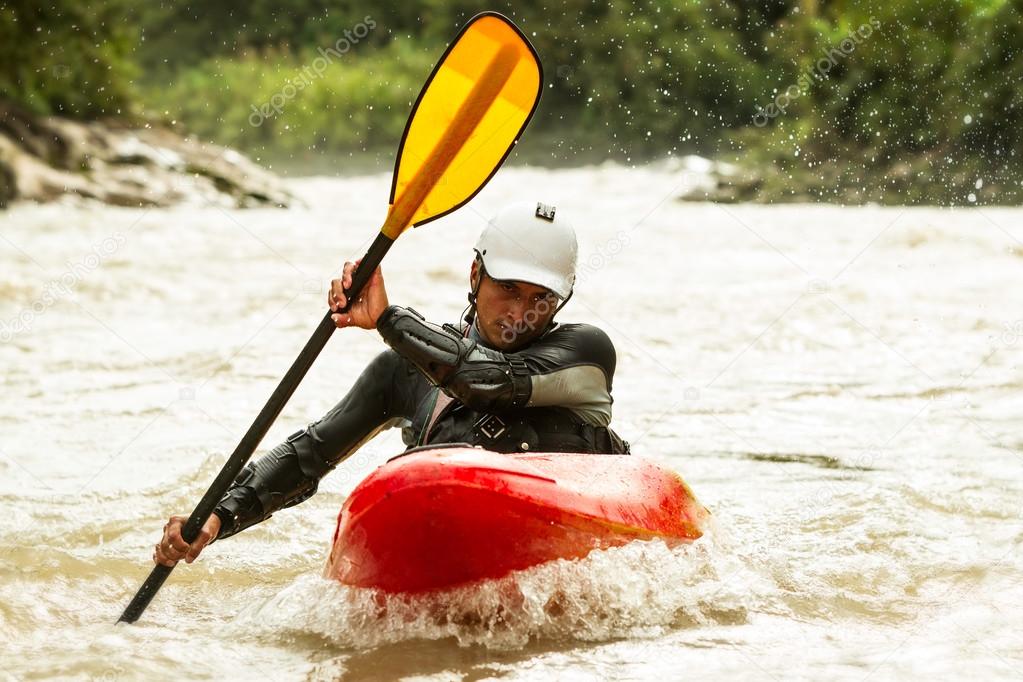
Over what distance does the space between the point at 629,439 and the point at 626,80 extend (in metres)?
21.3

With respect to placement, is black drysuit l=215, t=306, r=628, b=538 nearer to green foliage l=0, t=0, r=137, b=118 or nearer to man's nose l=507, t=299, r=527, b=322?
man's nose l=507, t=299, r=527, b=322

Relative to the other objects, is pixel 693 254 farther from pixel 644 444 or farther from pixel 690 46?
pixel 690 46

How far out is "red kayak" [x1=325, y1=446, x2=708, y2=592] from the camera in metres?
3.11

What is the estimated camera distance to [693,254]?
1293 centimetres

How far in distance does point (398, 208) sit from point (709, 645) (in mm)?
1435

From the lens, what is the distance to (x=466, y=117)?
147 inches

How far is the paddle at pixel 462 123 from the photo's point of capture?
12.1 feet

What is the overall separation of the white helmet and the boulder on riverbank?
38.4 ft

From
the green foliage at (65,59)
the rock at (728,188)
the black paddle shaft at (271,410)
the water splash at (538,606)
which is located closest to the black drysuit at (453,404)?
the black paddle shaft at (271,410)

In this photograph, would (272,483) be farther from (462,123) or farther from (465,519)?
(462,123)

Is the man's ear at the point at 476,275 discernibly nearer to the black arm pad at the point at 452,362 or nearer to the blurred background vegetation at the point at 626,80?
the black arm pad at the point at 452,362

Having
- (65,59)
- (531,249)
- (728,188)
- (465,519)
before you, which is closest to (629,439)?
(531,249)

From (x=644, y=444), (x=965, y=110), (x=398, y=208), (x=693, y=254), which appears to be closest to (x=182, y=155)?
(x=693, y=254)

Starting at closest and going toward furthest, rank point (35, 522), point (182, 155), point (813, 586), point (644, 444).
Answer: point (813, 586), point (35, 522), point (644, 444), point (182, 155)
